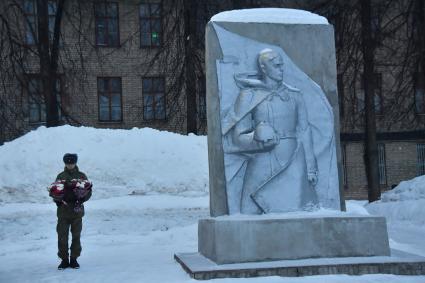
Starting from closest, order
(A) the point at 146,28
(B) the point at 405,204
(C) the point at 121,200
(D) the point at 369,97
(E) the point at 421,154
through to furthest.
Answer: (B) the point at 405,204 → (C) the point at 121,200 → (D) the point at 369,97 → (A) the point at 146,28 → (E) the point at 421,154

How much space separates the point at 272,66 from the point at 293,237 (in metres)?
2.12

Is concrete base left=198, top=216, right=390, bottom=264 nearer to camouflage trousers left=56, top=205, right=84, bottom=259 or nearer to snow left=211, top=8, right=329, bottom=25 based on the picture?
camouflage trousers left=56, top=205, right=84, bottom=259

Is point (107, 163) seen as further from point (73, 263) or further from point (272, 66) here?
point (272, 66)

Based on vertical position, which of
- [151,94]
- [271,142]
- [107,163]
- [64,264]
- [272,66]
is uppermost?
[151,94]

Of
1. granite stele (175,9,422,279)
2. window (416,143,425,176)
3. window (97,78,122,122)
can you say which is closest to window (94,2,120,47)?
window (97,78,122,122)

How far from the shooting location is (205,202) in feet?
49.1

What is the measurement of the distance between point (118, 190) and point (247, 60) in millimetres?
8152

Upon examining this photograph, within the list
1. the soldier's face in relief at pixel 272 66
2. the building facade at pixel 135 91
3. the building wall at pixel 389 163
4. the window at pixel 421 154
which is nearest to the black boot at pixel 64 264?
the soldier's face in relief at pixel 272 66

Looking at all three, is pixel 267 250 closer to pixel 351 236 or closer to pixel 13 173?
pixel 351 236

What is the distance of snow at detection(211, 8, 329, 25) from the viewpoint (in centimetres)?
780

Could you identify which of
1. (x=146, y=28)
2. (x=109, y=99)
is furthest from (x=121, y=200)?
(x=146, y=28)

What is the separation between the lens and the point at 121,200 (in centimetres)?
1457

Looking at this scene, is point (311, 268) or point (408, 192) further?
point (408, 192)

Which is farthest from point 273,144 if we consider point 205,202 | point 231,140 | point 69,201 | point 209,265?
point 205,202
